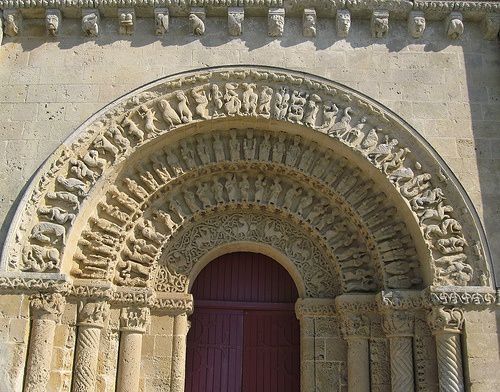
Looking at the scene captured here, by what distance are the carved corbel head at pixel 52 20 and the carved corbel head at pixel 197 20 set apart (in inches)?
60.0

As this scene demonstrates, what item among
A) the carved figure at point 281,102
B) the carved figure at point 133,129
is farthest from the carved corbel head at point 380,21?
the carved figure at point 133,129

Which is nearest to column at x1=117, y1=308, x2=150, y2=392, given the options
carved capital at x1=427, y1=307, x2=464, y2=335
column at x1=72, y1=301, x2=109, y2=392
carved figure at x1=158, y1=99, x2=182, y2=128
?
column at x1=72, y1=301, x2=109, y2=392

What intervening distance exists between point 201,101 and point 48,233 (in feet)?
7.09

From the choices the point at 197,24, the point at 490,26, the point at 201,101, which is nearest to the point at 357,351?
the point at 201,101

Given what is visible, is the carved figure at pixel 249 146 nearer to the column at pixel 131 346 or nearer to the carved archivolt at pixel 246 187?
the carved archivolt at pixel 246 187

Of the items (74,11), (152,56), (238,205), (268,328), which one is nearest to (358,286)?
(268,328)

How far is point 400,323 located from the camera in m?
6.26

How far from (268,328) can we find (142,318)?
1.53m

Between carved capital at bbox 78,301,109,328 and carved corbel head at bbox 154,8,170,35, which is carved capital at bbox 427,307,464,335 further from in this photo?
carved corbel head at bbox 154,8,170,35

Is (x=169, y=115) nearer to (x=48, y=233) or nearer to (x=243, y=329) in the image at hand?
(x=48, y=233)

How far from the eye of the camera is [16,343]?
5844 millimetres

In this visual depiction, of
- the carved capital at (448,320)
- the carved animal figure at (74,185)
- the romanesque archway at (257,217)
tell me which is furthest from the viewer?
the carved animal figure at (74,185)

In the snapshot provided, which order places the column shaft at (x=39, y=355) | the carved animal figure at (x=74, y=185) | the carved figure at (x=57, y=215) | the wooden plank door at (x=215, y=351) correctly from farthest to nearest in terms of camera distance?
1. the wooden plank door at (x=215, y=351)
2. the carved animal figure at (x=74, y=185)
3. the carved figure at (x=57, y=215)
4. the column shaft at (x=39, y=355)

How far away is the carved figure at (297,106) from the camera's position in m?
6.68
